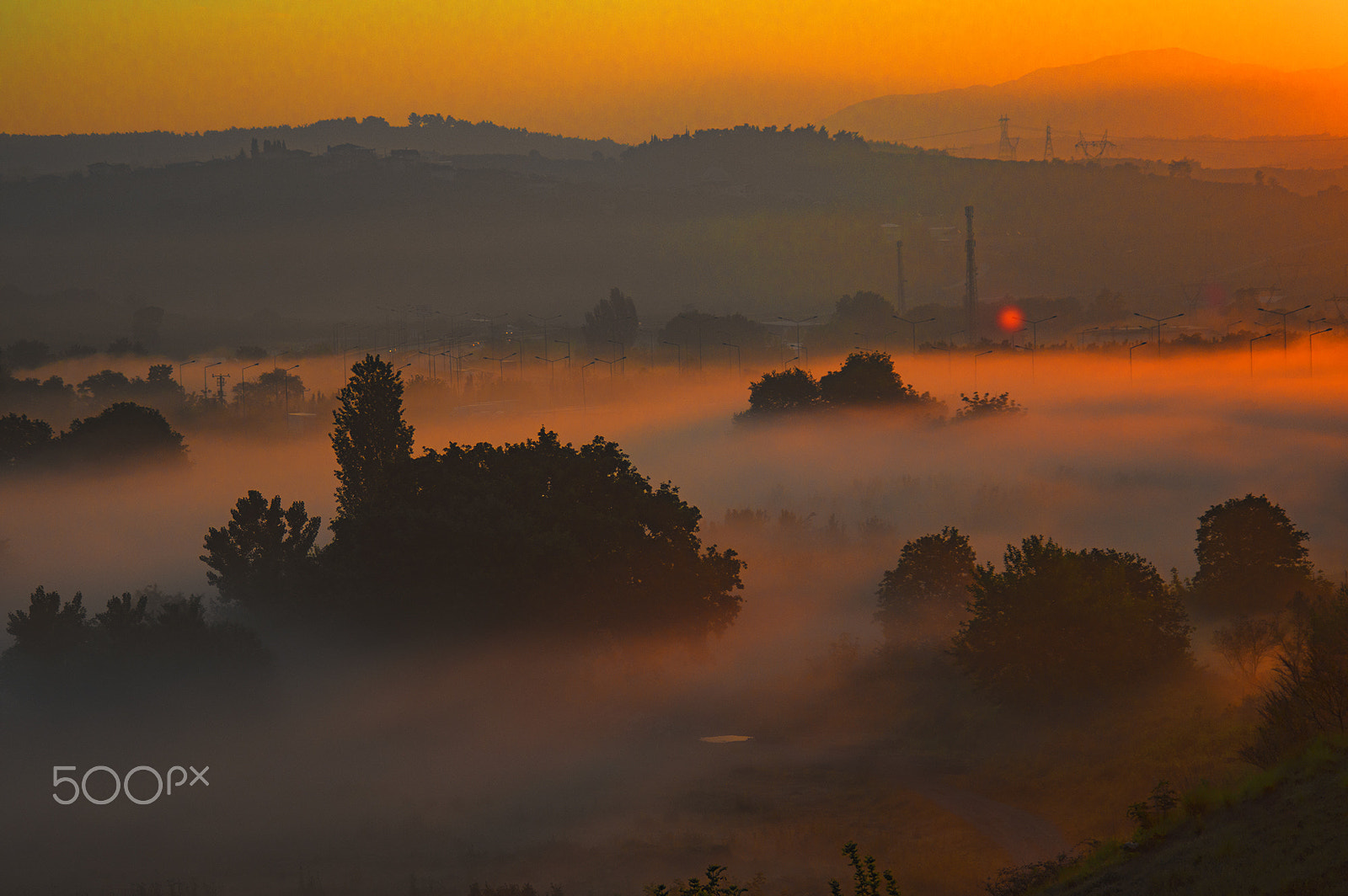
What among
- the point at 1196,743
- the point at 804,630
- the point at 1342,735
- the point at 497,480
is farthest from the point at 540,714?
the point at 1342,735

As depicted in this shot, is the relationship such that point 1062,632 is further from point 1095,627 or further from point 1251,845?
point 1251,845

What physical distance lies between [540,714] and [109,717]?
1962 cm

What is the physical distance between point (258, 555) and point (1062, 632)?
4285cm

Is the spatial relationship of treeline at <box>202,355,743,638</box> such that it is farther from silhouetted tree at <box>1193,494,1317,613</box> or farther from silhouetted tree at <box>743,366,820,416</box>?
silhouetted tree at <box>743,366,820,416</box>

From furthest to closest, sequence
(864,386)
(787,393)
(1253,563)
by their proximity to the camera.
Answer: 1. (787,393)
2. (864,386)
3. (1253,563)

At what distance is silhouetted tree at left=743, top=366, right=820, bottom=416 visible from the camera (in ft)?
501

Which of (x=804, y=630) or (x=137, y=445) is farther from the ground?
(x=137, y=445)

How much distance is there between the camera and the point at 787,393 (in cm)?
15438

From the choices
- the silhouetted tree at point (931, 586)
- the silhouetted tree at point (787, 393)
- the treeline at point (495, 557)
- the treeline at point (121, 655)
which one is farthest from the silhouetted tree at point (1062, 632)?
the silhouetted tree at point (787, 393)

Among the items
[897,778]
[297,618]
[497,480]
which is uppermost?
[497,480]

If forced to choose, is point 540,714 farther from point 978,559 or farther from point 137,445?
point 137,445

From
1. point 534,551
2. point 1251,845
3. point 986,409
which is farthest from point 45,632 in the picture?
point 986,409

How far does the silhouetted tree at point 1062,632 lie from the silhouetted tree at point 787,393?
3791 inches

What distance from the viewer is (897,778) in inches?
1897
